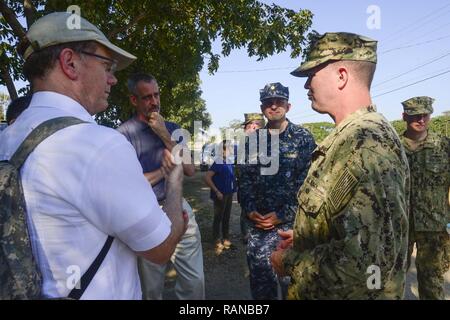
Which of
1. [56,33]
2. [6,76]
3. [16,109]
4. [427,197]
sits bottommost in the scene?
[427,197]

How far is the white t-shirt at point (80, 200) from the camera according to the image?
1.08 metres

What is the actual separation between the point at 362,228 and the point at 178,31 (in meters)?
6.28

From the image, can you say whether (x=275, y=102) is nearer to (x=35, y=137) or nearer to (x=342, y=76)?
(x=342, y=76)

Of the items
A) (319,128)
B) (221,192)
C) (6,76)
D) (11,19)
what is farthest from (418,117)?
(319,128)

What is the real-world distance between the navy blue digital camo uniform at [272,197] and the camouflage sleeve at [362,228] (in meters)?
1.71

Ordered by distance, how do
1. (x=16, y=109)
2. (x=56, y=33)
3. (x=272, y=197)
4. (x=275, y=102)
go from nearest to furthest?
(x=56, y=33), (x=16, y=109), (x=272, y=197), (x=275, y=102)

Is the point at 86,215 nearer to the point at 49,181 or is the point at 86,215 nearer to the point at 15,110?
the point at 49,181

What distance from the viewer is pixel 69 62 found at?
49.5 inches

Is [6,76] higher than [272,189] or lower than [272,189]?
higher

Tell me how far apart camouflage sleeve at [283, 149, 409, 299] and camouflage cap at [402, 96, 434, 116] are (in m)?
2.84

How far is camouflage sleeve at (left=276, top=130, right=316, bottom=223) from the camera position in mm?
3316

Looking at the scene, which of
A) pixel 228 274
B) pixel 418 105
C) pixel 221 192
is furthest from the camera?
pixel 221 192
